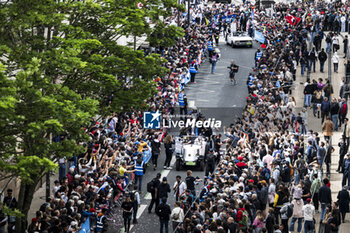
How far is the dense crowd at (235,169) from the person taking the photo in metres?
25.4

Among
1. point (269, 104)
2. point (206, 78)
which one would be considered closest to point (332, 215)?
point (269, 104)

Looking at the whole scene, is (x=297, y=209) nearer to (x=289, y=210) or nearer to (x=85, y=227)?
(x=289, y=210)

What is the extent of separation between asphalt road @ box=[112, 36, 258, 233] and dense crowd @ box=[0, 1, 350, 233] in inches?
24.2

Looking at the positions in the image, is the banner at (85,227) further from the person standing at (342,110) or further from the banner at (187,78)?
the banner at (187,78)

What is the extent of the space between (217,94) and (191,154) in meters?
13.8

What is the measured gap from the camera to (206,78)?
52.1 m

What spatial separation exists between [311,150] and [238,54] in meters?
26.8

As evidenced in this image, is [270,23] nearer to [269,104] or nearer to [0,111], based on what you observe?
[269,104]

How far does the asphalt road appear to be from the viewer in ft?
109

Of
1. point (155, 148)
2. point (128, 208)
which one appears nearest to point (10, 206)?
point (128, 208)

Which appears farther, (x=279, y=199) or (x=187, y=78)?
(x=187, y=78)

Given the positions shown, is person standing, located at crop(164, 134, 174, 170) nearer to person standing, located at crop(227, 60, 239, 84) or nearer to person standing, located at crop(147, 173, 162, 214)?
person standing, located at crop(147, 173, 162, 214)

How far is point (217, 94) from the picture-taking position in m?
48.3

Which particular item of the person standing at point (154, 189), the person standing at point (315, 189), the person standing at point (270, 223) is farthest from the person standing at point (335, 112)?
the person standing at point (270, 223)
